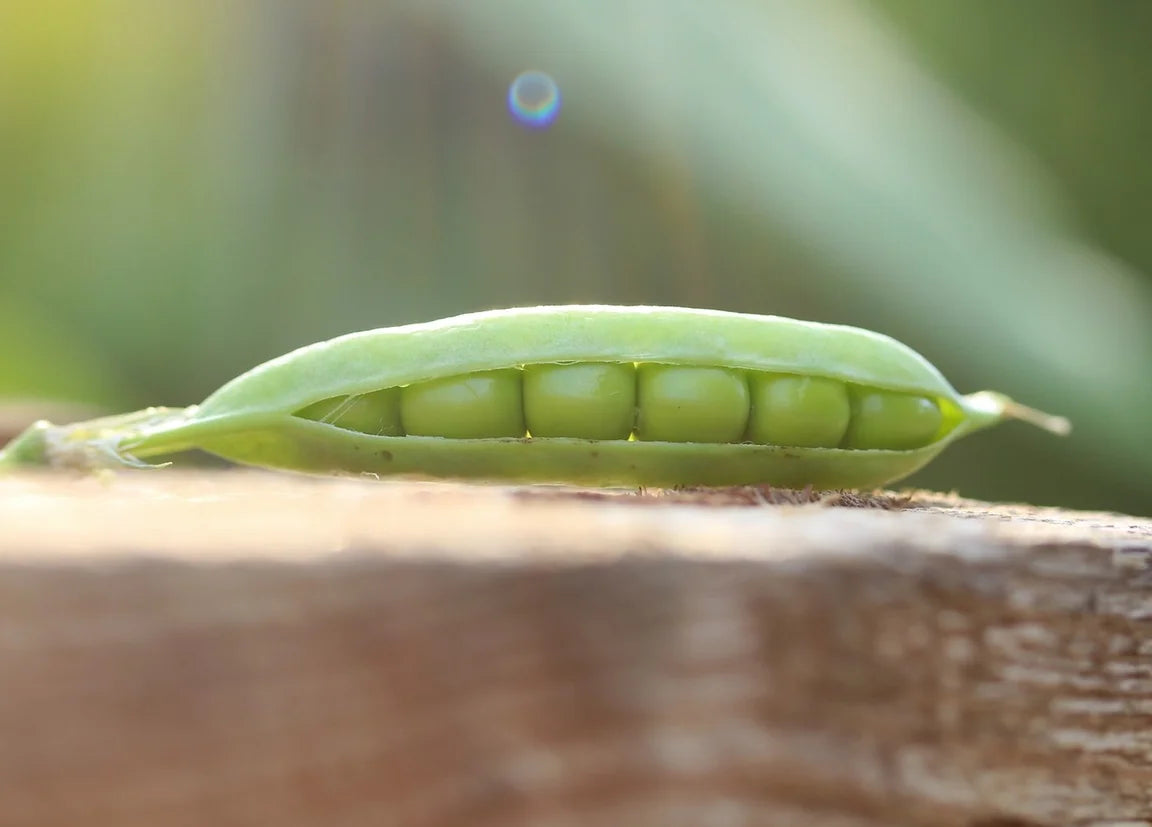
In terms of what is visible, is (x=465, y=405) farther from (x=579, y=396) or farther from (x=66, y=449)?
(x=66, y=449)

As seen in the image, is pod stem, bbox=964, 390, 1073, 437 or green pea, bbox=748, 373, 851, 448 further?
pod stem, bbox=964, 390, 1073, 437

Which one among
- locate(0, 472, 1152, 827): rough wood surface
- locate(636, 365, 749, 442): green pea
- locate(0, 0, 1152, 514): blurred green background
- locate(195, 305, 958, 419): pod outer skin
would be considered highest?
locate(0, 0, 1152, 514): blurred green background

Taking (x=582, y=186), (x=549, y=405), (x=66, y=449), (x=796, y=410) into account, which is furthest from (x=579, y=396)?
(x=582, y=186)

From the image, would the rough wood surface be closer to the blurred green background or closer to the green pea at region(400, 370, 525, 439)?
the green pea at region(400, 370, 525, 439)

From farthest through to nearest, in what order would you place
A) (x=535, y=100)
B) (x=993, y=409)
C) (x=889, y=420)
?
(x=535, y=100) → (x=993, y=409) → (x=889, y=420)

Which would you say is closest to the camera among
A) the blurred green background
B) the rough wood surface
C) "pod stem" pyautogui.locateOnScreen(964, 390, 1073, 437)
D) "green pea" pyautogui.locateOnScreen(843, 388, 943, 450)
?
the rough wood surface

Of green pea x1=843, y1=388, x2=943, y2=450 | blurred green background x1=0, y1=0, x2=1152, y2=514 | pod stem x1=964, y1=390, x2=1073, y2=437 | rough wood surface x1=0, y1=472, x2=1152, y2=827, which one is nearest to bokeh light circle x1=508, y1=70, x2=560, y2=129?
blurred green background x1=0, y1=0, x2=1152, y2=514
